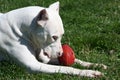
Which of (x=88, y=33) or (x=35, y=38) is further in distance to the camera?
(x=88, y=33)

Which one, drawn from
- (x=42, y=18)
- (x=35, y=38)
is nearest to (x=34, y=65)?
(x=35, y=38)

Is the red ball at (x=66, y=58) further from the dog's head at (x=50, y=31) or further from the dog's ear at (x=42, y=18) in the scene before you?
the dog's ear at (x=42, y=18)

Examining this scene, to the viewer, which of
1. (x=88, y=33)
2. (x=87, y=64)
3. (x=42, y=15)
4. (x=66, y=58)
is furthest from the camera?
(x=88, y=33)

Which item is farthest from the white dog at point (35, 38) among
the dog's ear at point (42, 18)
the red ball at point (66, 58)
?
the red ball at point (66, 58)

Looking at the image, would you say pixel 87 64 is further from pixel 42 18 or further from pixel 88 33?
pixel 88 33

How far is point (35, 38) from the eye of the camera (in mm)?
6332

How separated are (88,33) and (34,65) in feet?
7.47

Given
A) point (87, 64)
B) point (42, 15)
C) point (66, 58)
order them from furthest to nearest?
point (87, 64)
point (66, 58)
point (42, 15)

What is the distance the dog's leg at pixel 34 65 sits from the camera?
6.22 m

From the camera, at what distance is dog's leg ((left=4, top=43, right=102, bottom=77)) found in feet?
20.4

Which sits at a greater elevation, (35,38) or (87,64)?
(35,38)

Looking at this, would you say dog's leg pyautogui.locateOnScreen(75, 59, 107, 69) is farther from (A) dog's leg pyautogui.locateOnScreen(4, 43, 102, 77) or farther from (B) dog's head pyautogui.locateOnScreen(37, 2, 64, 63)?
(B) dog's head pyautogui.locateOnScreen(37, 2, 64, 63)

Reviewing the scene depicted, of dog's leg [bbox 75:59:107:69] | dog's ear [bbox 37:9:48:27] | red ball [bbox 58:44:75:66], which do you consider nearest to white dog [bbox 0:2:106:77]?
dog's ear [bbox 37:9:48:27]

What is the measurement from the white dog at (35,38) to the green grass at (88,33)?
0.41 feet
